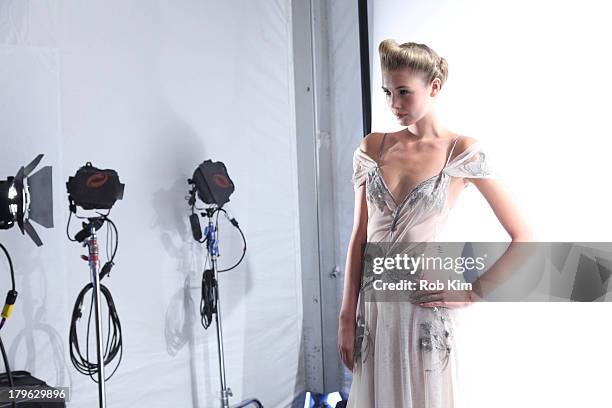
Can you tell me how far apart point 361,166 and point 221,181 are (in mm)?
974

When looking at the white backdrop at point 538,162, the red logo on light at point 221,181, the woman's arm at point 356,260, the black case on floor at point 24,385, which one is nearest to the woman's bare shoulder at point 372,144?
the woman's arm at point 356,260

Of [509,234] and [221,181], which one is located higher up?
[221,181]

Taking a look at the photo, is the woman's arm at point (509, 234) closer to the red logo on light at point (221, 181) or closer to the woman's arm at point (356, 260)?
the woman's arm at point (356, 260)

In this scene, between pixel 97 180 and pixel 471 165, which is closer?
pixel 471 165

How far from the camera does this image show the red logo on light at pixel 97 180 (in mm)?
2588

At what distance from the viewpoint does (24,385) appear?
247 cm

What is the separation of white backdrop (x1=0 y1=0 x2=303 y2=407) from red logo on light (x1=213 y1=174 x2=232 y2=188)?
0.25 m

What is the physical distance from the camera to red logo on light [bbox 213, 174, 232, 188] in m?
3.08

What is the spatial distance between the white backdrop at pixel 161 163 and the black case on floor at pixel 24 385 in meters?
0.17

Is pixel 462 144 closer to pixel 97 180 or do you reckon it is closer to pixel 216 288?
pixel 97 180

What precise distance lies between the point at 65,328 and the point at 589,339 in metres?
2.02

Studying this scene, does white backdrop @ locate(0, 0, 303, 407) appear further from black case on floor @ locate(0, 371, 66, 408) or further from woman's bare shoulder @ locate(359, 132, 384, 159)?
woman's bare shoulder @ locate(359, 132, 384, 159)

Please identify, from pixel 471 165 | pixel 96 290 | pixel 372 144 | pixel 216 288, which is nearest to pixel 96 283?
pixel 96 290

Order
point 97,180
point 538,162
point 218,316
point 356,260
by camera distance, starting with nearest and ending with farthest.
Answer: point 538,162
point 356,260
point 97,180
point 218,316
